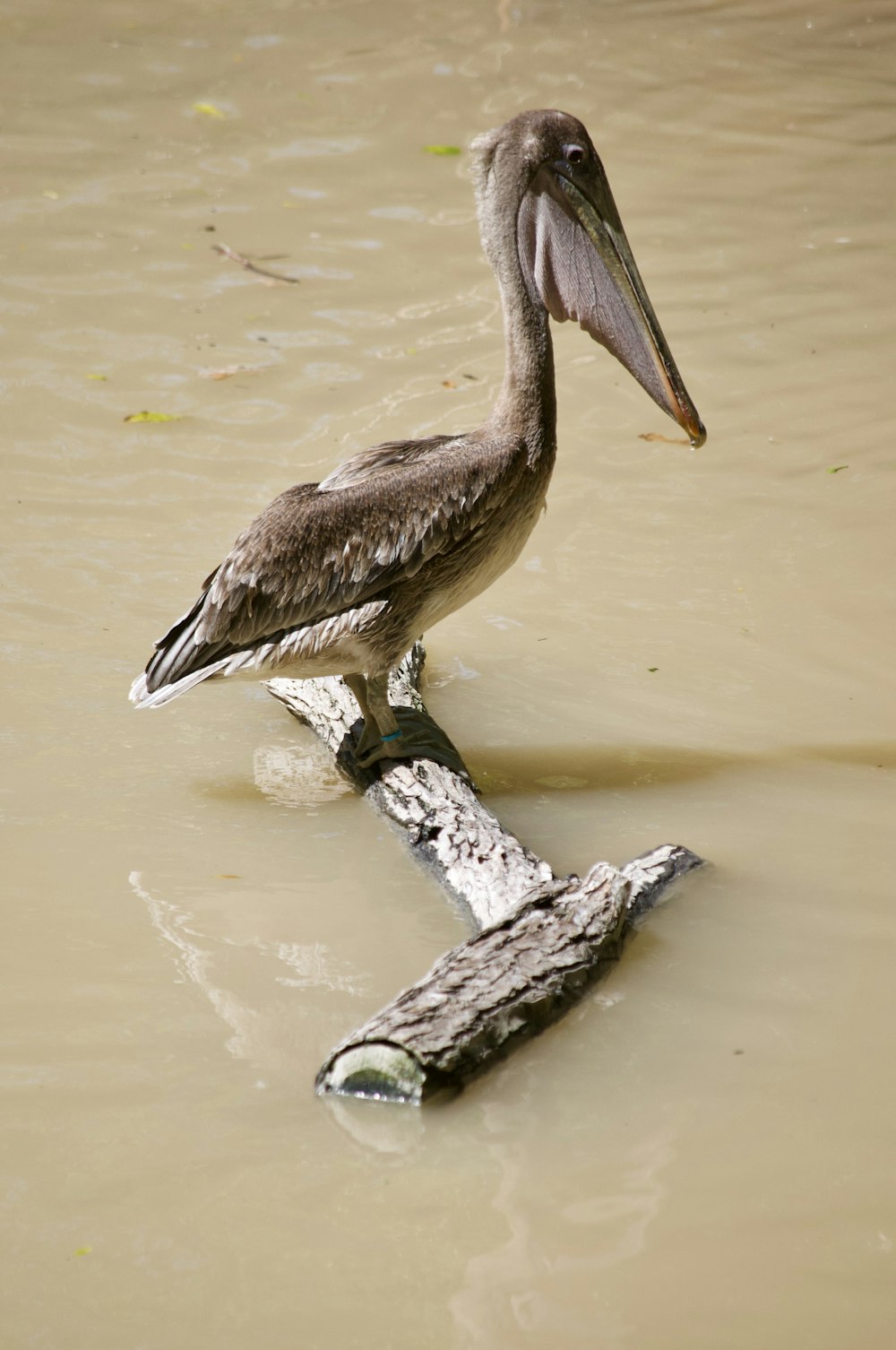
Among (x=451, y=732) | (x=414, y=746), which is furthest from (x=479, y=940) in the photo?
(x=451, y=732)

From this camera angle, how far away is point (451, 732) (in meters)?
3.90

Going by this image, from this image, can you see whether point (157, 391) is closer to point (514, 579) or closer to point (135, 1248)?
point (514, 579)

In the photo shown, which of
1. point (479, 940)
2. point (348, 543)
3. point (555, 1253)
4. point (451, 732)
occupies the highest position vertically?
point (348, 543)

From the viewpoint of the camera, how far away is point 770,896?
10.1 ft

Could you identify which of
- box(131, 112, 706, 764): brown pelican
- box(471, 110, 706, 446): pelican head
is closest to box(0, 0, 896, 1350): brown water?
box(131, 112, 706, 764): brown pelican

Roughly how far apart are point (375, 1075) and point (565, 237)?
210 cm

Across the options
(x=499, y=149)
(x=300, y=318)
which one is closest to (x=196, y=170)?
(x=300, y=318)

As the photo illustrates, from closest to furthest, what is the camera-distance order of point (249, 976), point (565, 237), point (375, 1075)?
point (375, 1075) < point (249, 976) < point (565, 237)

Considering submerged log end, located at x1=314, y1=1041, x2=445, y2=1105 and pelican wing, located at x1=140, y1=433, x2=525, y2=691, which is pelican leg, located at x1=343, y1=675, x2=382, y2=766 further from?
submerged log end, located at x1=314, y1=1041, x2=445, y2=1105

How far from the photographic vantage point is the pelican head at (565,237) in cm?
341

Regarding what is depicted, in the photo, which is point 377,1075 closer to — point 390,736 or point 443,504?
point 390,736

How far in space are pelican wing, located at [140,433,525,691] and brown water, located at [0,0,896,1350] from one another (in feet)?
1.59

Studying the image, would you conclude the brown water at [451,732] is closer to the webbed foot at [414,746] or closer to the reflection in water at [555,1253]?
the reflection in water at [555,1253]

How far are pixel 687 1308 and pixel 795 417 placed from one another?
4.50 meters
